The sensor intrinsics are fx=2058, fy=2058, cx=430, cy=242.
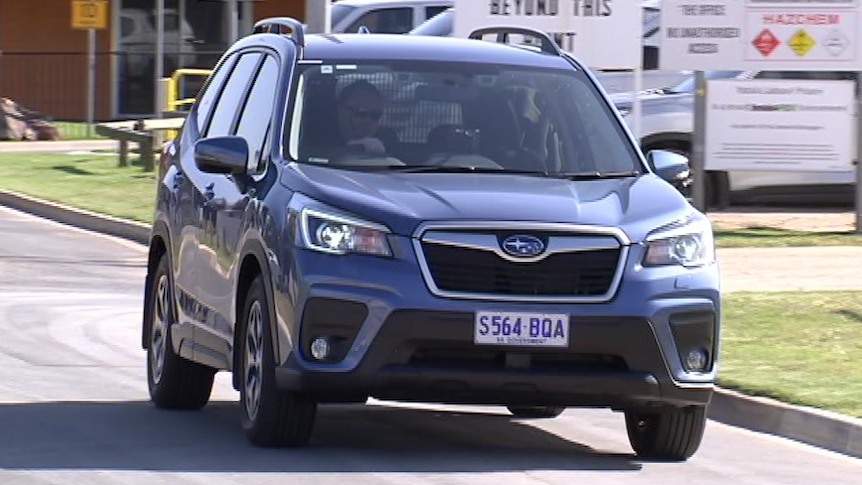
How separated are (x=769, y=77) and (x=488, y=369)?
43.0ft

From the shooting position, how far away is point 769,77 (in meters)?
20.7

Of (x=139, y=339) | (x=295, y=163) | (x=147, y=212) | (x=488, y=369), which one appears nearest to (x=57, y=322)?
(x=139, y=339)

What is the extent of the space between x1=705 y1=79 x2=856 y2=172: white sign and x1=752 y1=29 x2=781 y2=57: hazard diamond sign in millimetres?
307

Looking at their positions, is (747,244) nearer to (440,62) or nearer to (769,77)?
(769,77)

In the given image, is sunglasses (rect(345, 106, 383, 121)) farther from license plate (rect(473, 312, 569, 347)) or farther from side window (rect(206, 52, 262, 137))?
license plate (rect(473, 312, 569, 347))

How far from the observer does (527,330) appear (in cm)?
807

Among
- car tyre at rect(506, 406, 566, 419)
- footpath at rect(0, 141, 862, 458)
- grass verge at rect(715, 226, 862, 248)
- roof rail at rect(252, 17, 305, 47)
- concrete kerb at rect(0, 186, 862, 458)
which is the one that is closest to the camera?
roof rail at rect(252, 17, 305, 47)

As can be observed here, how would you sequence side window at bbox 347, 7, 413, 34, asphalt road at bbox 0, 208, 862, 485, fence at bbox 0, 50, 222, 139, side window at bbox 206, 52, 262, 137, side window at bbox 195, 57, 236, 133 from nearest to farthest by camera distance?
asphalt road at bbox 0, 208, 862, 485 < side window at bbox 206, 52, 262, 137 < side window at bbox 195, 57, 236, 133 < side window at bbox 347, 7, 413, 34 < fence at bbox 0, 50, 222, 139

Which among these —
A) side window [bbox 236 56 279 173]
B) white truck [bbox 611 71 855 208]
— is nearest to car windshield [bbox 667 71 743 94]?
white truck [bbox 611 71 855 208]

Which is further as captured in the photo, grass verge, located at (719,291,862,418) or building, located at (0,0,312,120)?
building, located at (0,0,312,120)

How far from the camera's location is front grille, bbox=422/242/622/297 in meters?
8.09

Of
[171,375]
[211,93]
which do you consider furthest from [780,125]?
[171,375]

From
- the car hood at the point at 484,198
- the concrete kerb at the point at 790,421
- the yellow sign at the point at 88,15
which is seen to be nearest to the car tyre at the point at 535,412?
the concrete kerb at the point at 790,421

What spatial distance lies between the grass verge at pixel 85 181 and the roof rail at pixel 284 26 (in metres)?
10.9
